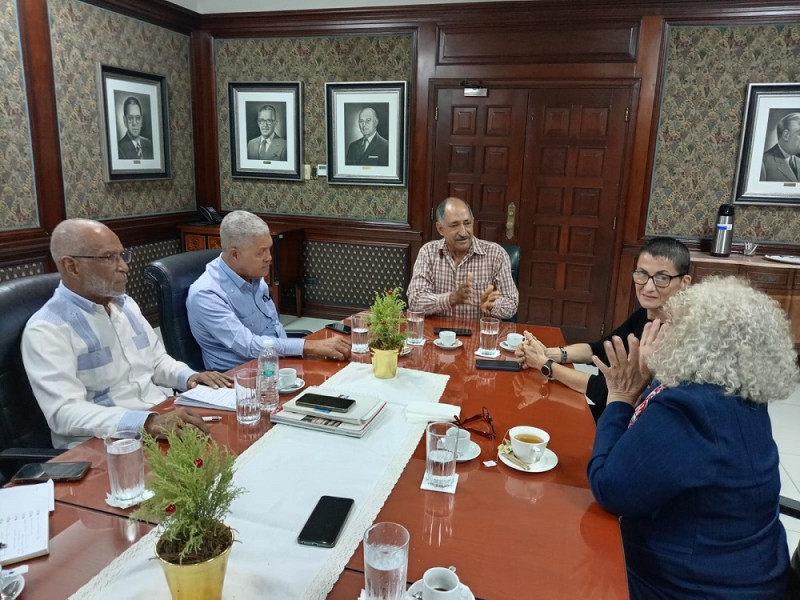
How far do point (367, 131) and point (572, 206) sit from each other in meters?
1.90

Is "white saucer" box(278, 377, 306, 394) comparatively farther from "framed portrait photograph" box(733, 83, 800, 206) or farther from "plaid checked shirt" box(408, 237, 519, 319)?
"framed portrait photograph" box(733, 83, 800, 206)

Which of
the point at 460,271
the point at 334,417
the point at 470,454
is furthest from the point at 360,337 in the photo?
the point at 460,271

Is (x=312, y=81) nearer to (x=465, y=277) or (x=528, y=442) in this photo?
(x=465, y=277)

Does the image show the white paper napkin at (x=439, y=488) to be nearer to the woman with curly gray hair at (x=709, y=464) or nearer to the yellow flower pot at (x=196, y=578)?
the woman with curly gray hair at (x=709, y=464)

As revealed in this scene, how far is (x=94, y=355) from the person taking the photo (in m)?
1.82

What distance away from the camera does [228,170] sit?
5.51 meters

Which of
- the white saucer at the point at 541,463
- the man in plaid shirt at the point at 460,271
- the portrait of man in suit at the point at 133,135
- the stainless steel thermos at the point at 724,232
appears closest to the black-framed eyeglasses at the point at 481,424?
the white saucer at the point at 541,463

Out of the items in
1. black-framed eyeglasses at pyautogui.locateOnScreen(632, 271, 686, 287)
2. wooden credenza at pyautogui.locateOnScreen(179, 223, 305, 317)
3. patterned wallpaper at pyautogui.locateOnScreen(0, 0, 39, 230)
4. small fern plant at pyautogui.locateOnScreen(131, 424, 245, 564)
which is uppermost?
patterned wallpaper at pyautogui.locateOnScreen(0, 0, 39, 230)

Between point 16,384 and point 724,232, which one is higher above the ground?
point 724,232

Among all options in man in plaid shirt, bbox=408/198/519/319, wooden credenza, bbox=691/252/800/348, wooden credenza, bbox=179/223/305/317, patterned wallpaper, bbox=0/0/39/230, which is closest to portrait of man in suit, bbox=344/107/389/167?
wooden credenza, bbox=179/223/305/317

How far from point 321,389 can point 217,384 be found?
0.35 meters

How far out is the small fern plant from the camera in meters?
0.82

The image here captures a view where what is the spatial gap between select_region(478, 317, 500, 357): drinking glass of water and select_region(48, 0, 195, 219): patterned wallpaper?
3439 mm

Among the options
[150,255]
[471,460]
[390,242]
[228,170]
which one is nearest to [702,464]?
[471,460]
